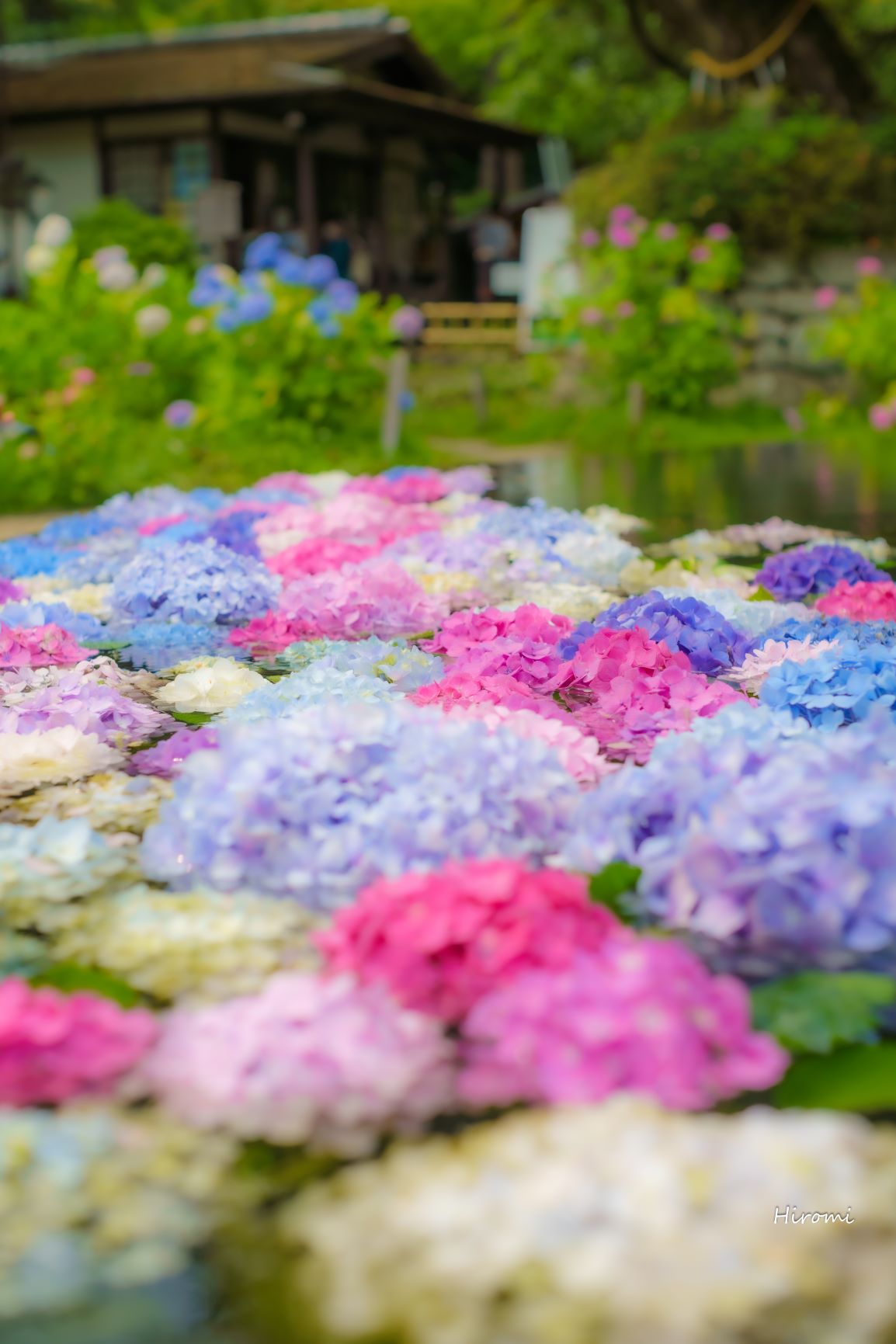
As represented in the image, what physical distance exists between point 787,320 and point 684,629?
507 inches

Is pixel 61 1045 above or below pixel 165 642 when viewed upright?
above

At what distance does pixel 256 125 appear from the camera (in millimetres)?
23266

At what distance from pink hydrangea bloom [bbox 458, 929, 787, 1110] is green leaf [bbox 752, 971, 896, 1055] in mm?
66

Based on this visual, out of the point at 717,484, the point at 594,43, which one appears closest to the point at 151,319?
the point at 717,484

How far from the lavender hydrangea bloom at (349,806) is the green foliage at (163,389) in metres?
6.76

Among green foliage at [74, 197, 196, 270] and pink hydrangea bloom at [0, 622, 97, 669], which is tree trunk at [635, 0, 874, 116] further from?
pink hydrangea bloom at [0, 622, 97, 669]

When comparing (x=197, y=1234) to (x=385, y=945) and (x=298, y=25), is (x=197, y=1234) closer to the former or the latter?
(x=385, y=945)

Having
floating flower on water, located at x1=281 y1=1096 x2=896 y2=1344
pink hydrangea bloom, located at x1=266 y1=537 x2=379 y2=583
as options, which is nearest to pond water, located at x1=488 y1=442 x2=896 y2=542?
pink hydrangea bloom, located at x1=266 y1=537 x2=379 y2=583

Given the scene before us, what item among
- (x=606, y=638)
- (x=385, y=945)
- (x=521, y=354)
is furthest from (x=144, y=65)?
(x=385, y=945)

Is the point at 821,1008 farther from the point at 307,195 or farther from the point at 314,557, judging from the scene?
the point at 307,195

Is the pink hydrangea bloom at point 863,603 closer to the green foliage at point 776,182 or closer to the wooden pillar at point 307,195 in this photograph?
the green foliage at point 776,182

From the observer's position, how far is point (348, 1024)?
2.06 metres

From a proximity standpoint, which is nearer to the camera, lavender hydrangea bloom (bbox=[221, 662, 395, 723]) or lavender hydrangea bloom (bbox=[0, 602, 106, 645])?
lavender hydrangea bloom (bbox=[221, 662, 395, 723])

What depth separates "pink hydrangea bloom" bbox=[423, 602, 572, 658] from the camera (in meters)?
4.46
